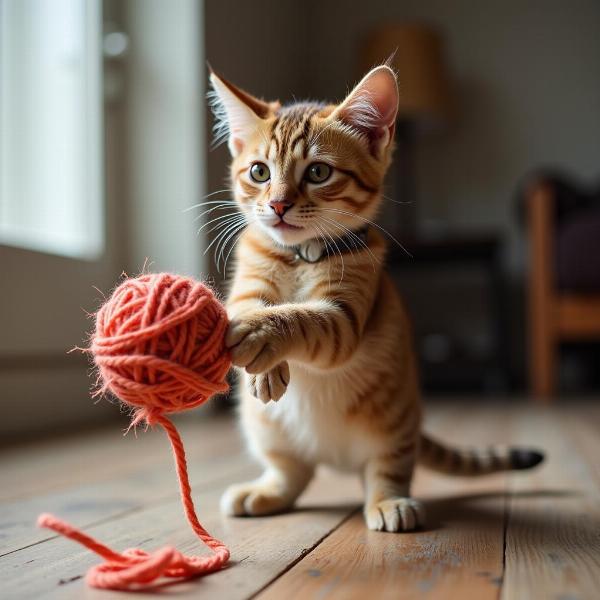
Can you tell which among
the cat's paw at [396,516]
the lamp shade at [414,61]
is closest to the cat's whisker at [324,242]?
the cat's paw at [396,516]

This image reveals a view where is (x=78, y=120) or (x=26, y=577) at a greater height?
(x=78, y=120)

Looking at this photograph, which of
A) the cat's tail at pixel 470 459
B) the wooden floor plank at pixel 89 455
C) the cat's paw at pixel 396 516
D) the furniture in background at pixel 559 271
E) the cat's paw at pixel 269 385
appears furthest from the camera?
the furniture in background at pixel 559 271

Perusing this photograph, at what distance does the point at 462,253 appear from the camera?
356 centimetres

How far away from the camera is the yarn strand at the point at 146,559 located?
2.41 ft

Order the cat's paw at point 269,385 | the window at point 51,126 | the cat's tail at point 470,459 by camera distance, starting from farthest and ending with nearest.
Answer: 1. the window at point 51,126
2. the cat's tail at point 470,459
3. the cat's paw at point 269,385

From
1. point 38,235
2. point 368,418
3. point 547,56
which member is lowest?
point 368,418

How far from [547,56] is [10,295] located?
3.49 metres

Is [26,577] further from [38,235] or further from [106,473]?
[38,235]

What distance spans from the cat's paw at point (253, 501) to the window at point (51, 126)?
1276 mm

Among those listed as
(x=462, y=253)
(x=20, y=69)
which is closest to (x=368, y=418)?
(x=20, y=69)

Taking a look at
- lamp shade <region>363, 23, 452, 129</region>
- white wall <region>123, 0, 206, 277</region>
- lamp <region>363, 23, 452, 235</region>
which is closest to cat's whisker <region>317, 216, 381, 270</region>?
white wall <region>123, 0, 206, 277</region>

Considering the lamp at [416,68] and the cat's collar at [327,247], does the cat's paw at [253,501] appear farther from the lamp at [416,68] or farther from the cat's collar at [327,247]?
the lamp at [416,68]

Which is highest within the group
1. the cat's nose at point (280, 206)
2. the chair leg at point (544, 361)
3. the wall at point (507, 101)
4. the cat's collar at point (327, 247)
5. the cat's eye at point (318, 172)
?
the wall at point (507, 101)

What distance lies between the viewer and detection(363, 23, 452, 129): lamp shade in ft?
12.0
